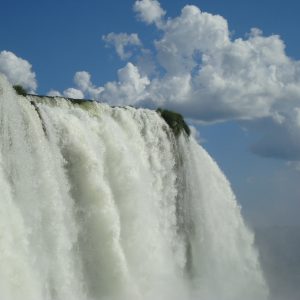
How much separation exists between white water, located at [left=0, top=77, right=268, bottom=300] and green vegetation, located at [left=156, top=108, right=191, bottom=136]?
0.47m

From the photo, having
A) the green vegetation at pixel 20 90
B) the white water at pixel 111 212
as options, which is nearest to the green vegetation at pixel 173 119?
the white water at pixel 111 212

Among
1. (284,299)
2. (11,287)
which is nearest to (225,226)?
(284,299)

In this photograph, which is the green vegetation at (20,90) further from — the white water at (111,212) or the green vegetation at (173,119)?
the green vegetation at (173,119)

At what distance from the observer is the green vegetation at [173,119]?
28047 mm

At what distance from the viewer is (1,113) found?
17656 millimetres

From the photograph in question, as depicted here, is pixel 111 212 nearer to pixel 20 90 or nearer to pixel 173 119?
pixel 20 90

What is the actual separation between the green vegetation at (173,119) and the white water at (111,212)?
1.54 ft

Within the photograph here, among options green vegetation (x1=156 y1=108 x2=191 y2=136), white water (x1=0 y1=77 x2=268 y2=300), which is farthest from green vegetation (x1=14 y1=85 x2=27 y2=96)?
green vegetation (x1=156 y1=108 x2=191 y2=136)

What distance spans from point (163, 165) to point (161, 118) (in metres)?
2.05

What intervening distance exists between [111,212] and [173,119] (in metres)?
8.30

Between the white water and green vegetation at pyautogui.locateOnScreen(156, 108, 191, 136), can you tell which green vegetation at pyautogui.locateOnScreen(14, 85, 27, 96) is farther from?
green vegetation at pyautogui.locateOnScreen(156, 108, 191, 136)

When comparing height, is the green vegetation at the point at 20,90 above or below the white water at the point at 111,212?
above

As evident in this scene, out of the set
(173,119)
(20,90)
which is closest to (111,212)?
(20,90)

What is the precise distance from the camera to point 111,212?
20.9 m
